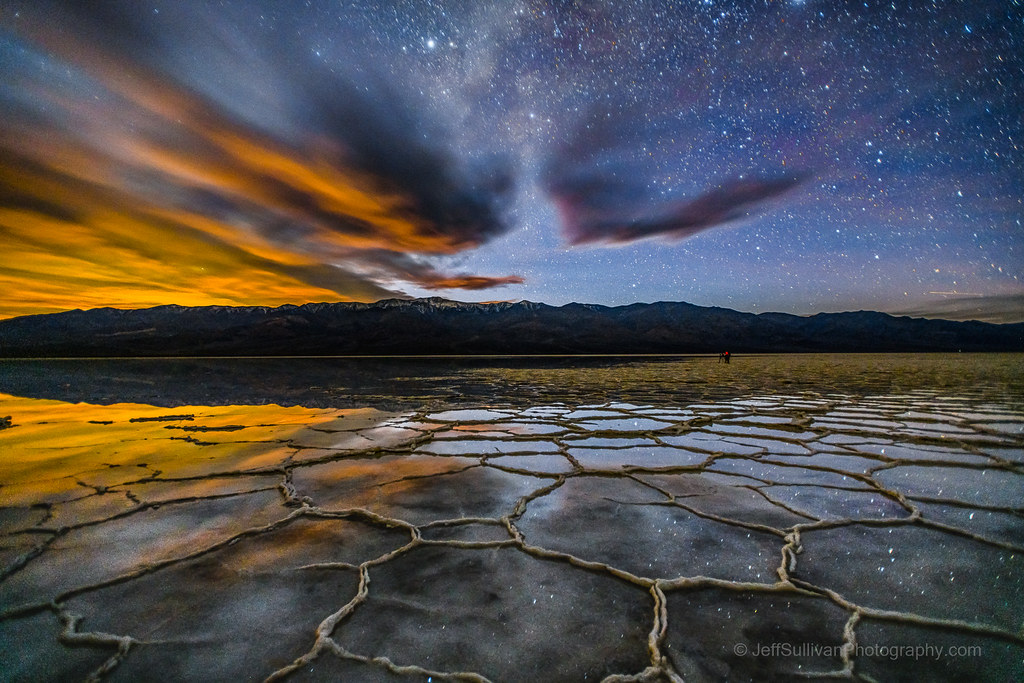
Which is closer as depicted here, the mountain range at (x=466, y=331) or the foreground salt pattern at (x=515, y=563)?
the foreground salt pattern at (x=515, y=563)

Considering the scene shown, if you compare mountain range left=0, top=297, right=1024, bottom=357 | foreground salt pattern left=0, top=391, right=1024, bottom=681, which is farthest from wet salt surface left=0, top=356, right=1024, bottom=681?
mountain range left=0, top=297, right=1024, bottom=357

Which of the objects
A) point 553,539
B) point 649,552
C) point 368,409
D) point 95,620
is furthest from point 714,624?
point 368,409

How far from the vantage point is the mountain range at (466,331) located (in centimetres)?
7331

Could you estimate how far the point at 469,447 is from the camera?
2.99 m

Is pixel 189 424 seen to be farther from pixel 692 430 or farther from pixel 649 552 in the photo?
pixel 692 430

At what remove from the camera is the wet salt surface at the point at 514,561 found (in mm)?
946

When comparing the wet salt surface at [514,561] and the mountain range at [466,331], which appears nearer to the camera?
the wet salt surface at [514,561]

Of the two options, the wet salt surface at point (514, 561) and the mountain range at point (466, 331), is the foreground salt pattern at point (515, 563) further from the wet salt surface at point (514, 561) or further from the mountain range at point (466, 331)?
the mountain range at point (466, 331)

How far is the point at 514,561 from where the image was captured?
53.7 inches

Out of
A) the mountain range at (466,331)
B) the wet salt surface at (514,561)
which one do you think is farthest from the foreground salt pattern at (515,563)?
A: the mountain range at (466,331)

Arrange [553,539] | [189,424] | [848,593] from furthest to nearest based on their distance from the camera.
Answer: [189,424] < [553,539] < [848,593]

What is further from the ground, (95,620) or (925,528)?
(95,620)

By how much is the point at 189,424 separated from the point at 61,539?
9.88ft

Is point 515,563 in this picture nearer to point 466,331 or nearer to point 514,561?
point 514,561
